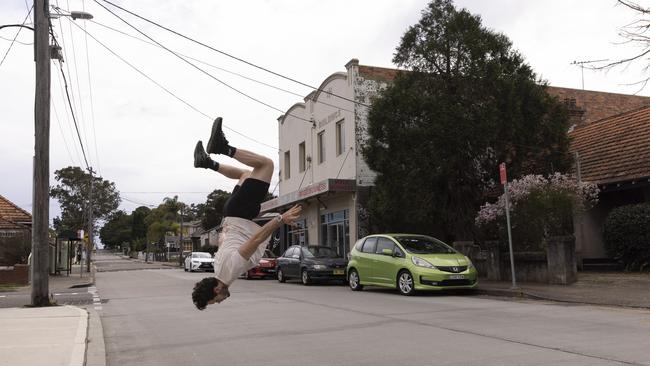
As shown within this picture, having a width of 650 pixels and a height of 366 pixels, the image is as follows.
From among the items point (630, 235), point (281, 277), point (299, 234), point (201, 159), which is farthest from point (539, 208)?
point (299, 234)

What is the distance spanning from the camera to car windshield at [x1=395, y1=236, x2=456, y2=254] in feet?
50.9

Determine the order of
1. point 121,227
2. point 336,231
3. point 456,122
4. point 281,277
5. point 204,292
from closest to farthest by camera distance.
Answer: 1. point 204,292
2. point 456,122
3. point 281,277
4. point 336,231
5. point 121,227

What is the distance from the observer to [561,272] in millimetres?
15164

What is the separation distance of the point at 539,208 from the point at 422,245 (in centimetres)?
328

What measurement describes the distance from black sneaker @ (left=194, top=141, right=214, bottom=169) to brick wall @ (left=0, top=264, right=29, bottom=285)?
23902 millimetres

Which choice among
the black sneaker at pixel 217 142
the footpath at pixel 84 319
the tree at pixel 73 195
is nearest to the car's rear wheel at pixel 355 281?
the footpath at pixel 84 319

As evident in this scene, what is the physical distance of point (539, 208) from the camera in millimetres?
15953

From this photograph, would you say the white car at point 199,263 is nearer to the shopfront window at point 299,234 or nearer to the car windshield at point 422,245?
the shopfront window at point 299,234

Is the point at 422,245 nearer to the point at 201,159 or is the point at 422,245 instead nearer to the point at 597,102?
the point at 201,159

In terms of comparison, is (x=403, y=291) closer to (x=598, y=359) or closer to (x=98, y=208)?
(x=598, y=359)

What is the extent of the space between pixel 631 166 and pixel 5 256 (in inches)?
1056

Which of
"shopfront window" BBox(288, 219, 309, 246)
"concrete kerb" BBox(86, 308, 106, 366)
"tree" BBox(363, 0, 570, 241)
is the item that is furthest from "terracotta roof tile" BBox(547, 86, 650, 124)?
"concrete kerb" BBox(86, 308, 106, 366)

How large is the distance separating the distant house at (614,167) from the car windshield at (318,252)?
8.44m

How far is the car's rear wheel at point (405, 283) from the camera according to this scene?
14773 mm
